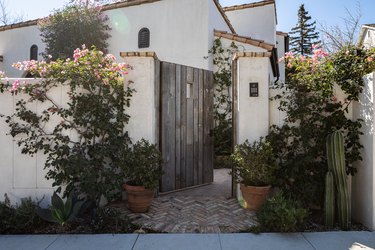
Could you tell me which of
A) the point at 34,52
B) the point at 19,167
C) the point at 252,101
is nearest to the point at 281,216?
the point at 252,101

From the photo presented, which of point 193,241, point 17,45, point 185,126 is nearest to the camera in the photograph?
point 193,241

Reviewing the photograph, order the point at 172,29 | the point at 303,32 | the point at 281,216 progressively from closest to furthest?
the point at 281,216 → the point at 172,29 → the point at 303,32

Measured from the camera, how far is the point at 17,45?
12.3 metres

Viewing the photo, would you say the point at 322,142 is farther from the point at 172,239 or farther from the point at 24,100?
the point at 24,100

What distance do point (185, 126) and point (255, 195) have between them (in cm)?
199

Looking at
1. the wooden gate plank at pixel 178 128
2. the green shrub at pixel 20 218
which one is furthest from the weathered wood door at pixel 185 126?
the green shrub at pixel 20 218

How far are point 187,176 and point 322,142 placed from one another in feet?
8.71

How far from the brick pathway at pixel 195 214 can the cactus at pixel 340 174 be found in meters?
1.22

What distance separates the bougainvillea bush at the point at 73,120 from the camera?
395 cm

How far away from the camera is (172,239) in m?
3.39

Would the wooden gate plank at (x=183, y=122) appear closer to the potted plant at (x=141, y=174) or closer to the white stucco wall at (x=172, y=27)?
the potted plant at (x=141, y=174)

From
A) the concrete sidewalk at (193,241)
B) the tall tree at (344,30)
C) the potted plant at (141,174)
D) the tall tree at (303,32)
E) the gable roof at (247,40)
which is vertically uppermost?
the tall tree at (303,32)

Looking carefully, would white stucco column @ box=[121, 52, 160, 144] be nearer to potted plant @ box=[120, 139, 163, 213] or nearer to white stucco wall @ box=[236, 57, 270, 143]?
potted plant @ box=[120, 139, 163, 213]

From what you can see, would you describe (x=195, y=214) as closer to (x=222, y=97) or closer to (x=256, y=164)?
(x=256, y=164)
